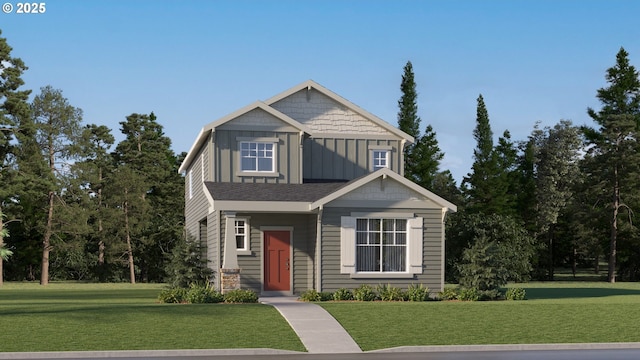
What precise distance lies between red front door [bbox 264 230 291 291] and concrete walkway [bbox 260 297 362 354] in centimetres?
723

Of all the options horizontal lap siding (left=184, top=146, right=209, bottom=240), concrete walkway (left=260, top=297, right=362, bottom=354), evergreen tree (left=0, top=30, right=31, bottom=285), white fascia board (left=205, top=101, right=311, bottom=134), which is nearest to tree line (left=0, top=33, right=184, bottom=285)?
evergreen tree (left=0, top=30, right=31, bottom=285)

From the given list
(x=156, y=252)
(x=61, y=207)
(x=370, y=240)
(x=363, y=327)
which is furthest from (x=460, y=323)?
(x=156, y=252)

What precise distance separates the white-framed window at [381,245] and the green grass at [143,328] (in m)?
7.14

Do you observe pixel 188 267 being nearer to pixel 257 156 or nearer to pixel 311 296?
pixel 311 296

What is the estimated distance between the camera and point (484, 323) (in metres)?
21.7

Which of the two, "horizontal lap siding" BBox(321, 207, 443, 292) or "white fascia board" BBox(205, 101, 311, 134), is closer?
"horizontal lap siding" BBox(321, 207, 443, 292)

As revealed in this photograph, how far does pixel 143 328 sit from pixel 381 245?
1242 centimetres

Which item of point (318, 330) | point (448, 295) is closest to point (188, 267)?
point (448, 295)

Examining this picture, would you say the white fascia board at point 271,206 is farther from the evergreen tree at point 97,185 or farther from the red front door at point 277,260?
the evergreen tree at point 97,185

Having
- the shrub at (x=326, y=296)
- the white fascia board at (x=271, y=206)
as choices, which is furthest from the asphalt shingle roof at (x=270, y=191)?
the shrub at (x=326, y=296)

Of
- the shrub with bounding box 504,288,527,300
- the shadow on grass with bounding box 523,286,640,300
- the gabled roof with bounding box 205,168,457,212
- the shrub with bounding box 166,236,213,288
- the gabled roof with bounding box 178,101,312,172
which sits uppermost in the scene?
the gabled roof with bounding box 178,101,312,172

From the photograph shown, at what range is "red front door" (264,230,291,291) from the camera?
3241 centimetres

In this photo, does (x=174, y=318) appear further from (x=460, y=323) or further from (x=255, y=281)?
(x=255, y=281)

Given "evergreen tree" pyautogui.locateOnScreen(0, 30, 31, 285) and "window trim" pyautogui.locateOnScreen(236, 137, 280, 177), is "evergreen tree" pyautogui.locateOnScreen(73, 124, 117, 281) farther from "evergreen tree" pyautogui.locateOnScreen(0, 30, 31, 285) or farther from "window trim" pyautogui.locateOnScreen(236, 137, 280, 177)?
"window trim" pyautogui.locateOnScreen(236, 137, 280, 177)
